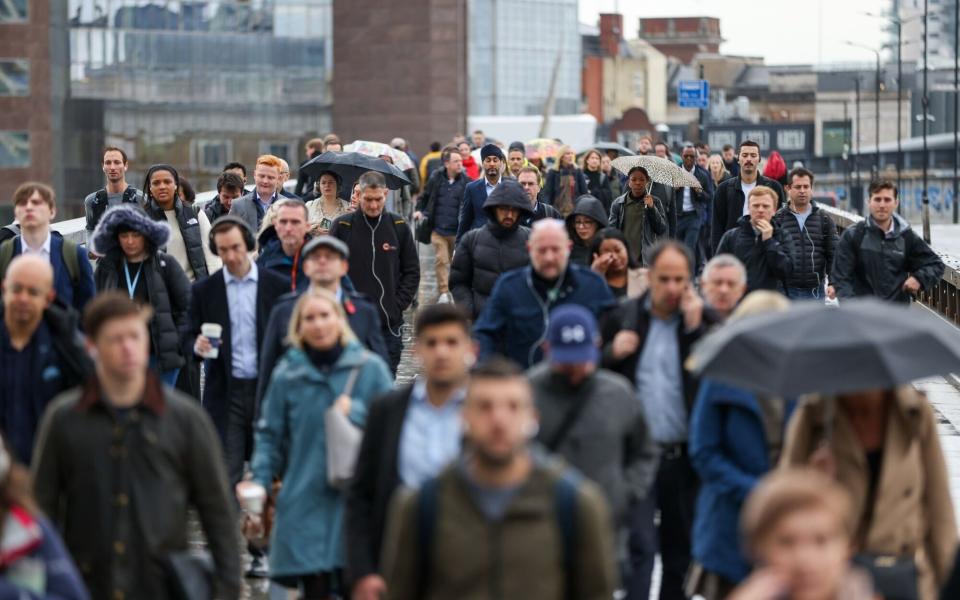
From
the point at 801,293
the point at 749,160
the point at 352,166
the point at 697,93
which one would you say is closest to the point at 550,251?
the point at 801,293

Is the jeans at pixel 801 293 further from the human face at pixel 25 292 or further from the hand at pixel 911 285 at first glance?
the human face at pixel 25 292

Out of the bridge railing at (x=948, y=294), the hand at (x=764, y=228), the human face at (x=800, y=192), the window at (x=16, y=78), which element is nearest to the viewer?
the hand at (x=764, y=228)

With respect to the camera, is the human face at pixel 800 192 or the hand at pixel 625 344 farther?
the human face at pixel 800 192

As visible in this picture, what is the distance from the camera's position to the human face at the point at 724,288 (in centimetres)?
861

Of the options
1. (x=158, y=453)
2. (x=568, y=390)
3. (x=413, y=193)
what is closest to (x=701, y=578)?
(x=568, y=390)

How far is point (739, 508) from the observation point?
24.3 ft

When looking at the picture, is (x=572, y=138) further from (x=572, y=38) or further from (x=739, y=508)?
(x=739, y=508)

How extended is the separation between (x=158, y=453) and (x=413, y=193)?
86.3 ft

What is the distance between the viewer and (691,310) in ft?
27.2

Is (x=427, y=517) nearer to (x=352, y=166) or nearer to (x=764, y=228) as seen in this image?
(x=764, y=228)

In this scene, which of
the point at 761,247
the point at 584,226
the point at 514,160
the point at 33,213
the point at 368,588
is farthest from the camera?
the point at 514,160

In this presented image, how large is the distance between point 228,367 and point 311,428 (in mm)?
2725

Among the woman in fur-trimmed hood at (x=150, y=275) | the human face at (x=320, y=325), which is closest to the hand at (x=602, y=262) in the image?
the woman in fur-trimmed hood at (x=150, y=275)

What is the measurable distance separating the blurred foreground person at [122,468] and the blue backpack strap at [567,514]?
1.59 metres
